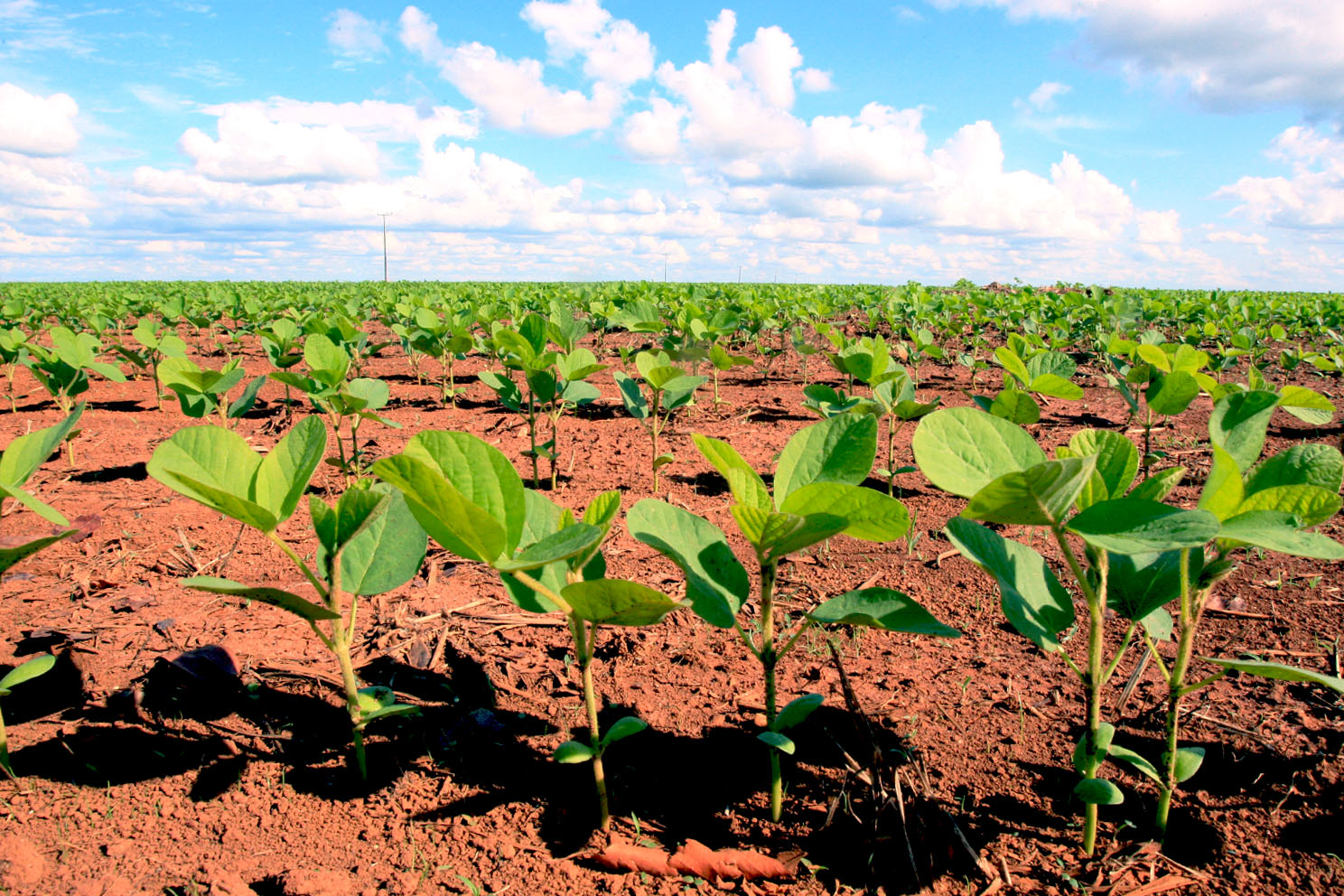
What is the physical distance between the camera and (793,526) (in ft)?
3.56

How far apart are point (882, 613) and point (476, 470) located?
25.9 inches

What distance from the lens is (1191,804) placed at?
1593 mm

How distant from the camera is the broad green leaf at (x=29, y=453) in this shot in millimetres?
1256

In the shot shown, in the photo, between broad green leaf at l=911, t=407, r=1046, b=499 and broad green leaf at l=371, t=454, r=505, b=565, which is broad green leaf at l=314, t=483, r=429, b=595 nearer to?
broad green leaf at l=371, t=454, r=505, b=565

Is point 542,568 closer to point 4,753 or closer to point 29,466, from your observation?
point 29,466

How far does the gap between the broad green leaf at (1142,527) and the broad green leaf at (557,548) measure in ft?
2.11

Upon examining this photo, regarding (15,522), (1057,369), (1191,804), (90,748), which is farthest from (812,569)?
(15,522)

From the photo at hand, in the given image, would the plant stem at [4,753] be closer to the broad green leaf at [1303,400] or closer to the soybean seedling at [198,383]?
the soybean seedling at [198,383]

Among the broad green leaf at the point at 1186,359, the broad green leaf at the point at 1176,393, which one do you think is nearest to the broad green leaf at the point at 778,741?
the broad green leaf at the point at 1176,393

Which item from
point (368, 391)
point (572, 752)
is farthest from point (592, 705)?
point (368, 391)

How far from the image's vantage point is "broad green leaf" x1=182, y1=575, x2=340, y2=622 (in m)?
1.06

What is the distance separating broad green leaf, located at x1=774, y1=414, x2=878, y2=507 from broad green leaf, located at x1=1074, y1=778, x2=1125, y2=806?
666 mm

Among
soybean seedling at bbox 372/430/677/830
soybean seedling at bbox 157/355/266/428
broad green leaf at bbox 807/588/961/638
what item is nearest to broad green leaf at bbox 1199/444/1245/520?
broad green leaf at bbox 807/588/961/638

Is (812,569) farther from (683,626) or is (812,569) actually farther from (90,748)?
(90,748)
